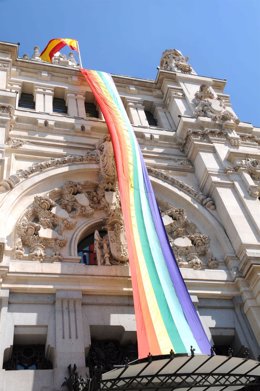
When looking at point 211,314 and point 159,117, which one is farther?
point 159,117

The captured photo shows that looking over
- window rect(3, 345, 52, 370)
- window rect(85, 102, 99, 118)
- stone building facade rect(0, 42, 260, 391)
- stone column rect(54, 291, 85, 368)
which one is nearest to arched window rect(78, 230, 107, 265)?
stone building facade rect(0, 42, 260, 391)

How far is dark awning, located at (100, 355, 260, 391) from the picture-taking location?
8.16 metres

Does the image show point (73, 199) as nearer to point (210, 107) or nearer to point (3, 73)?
point (3, 73)

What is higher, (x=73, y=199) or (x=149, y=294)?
(x=73, y=199)

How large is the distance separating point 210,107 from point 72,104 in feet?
20.6

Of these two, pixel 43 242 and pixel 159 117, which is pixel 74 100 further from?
pixel 43 242

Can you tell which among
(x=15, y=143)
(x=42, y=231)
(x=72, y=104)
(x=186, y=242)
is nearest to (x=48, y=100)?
(x=72, y=104)

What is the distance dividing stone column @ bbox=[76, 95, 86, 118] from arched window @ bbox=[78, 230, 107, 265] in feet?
23.6

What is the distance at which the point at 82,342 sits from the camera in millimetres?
10562

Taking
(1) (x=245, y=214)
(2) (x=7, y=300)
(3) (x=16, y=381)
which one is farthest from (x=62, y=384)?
(1) (x=245, y=214)

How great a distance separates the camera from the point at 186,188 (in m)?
16.7

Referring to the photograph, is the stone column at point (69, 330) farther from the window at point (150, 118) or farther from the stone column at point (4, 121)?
the window at point (150, 118)

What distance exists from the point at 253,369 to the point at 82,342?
12.7ft

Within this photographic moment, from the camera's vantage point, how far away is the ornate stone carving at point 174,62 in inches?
1009
